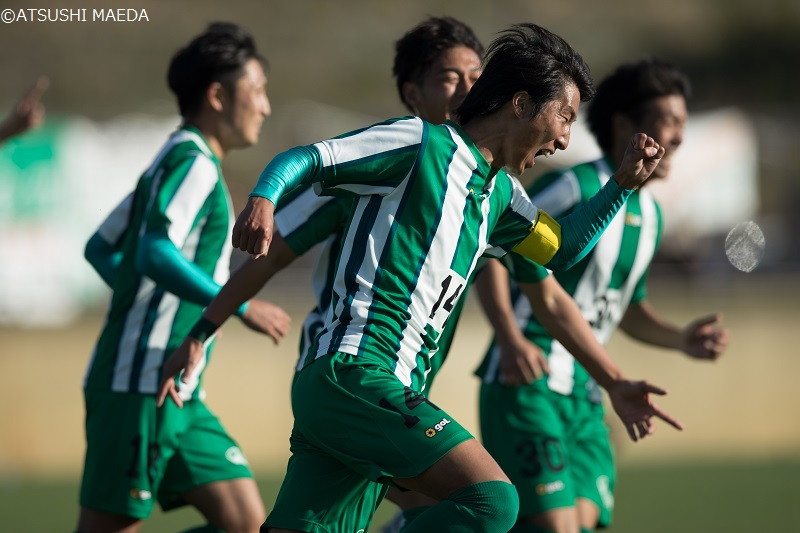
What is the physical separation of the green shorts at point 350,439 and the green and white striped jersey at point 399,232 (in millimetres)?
99

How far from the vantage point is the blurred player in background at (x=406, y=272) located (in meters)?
3.13

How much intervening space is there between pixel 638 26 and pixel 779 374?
1385cm

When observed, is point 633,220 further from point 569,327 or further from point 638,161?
point 638,161

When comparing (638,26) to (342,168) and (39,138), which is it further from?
(342,168)

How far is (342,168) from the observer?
10.6ft

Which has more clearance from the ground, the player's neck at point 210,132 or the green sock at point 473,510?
the player's neck at point 210,132

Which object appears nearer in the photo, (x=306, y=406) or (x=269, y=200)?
(x=269, y=200)

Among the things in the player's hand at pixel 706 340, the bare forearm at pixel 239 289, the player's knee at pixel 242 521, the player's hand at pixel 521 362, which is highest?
the bare forearm at pixel 239 289

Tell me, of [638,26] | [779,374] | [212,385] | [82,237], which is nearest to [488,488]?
[212,385]

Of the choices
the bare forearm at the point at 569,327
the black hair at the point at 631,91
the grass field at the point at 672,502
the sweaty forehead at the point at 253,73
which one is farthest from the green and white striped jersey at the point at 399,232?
the grass field at the point at 672,502

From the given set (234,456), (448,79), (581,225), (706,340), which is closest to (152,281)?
(234,456)

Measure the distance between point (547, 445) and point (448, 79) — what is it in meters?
1.45

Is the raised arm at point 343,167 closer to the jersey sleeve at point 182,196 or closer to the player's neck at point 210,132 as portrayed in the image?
the jersey sleeve at point 182,196

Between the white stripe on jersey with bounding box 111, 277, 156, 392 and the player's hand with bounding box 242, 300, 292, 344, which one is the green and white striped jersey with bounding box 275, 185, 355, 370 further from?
the white stripe on jersey with bounding box 111, 277, 156, 392
